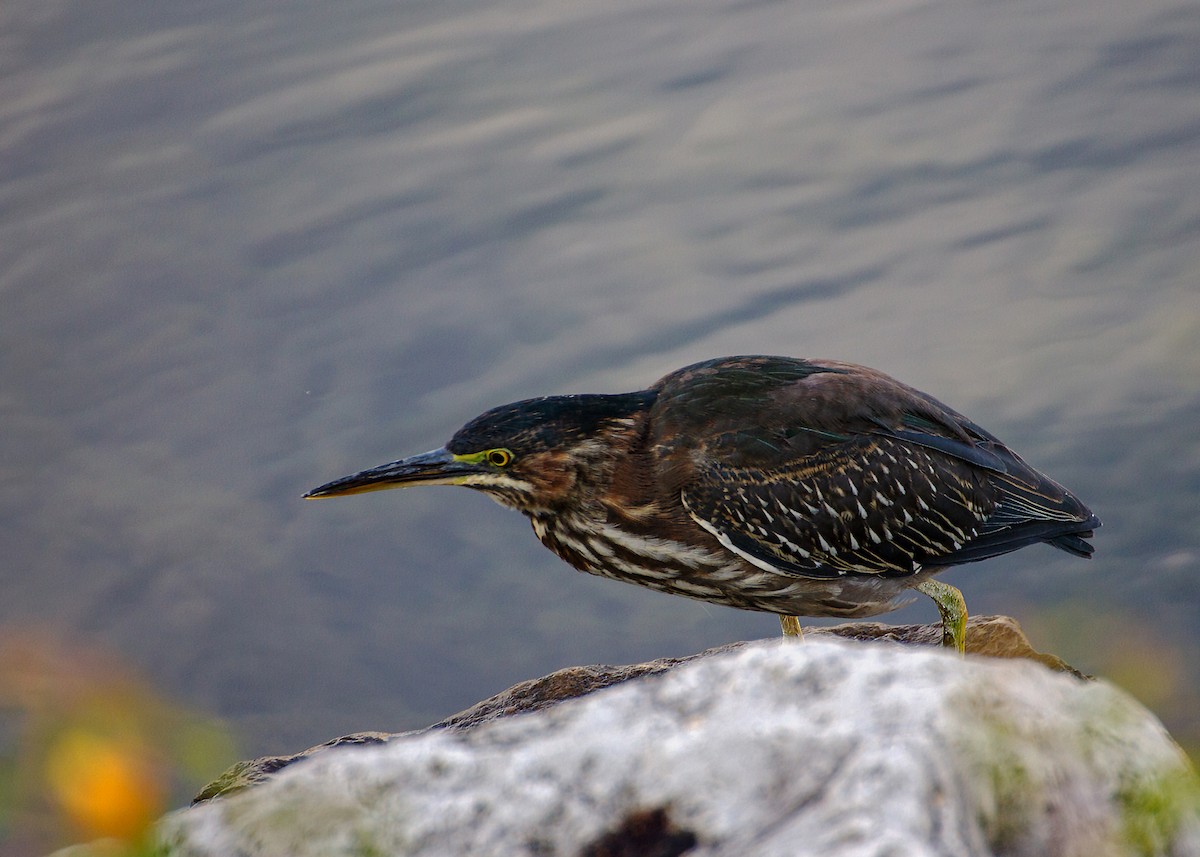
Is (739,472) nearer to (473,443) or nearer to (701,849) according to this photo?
(473,443)

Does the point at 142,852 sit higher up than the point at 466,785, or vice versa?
the point at 142,852

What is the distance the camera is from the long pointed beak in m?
5.00

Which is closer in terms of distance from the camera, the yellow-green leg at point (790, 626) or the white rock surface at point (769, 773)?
the white rock surface at point (769, 773)

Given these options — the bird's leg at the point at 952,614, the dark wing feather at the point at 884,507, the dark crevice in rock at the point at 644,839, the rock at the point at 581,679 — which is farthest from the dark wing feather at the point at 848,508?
the dark crevice in rock at the point at 644,839

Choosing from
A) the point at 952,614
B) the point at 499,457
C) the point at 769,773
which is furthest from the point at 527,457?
the point at 769,773

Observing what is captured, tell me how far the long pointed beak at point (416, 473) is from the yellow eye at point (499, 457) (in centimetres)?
7

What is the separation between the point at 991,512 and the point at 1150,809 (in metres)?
3.78

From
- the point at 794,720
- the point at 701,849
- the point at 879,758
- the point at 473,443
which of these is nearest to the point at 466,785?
the point at 701,849

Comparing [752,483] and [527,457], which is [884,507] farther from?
[527,457]

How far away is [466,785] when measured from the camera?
2.08m

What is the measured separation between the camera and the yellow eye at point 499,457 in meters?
5.05

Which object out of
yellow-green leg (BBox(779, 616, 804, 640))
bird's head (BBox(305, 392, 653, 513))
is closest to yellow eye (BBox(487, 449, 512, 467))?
bird's head (BBox(305, 392, 653, 513))

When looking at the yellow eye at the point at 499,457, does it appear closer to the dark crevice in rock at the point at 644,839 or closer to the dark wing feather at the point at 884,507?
the dark wing feather at the point at 884,507

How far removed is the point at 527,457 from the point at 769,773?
10.5ft
